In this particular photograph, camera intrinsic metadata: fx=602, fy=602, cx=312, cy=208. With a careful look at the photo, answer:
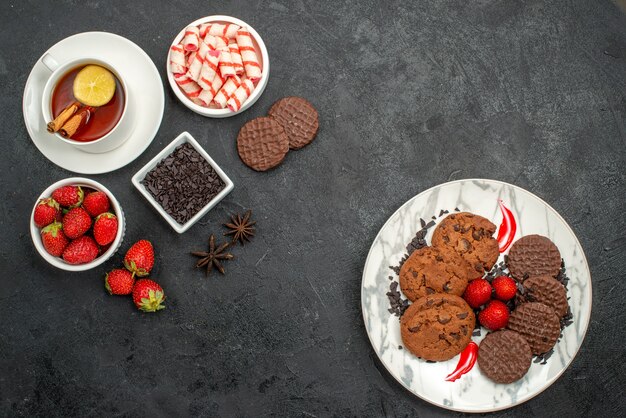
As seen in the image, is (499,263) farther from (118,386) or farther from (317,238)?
(118,386)

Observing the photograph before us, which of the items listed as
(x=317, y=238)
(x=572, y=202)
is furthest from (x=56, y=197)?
(x=572, y=202)

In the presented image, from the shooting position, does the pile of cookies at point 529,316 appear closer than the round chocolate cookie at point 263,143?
Yes

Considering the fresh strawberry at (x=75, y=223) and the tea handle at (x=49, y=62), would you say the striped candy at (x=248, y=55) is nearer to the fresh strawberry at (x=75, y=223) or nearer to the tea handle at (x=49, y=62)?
the tea handle at (x=49, y=62)

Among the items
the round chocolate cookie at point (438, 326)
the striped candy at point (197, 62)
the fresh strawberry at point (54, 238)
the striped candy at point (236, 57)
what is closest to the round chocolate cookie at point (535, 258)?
the round chocolate cookie at point (438, 326)

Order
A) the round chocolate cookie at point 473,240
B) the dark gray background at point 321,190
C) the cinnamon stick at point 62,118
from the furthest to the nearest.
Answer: the dark gray background at point 321,190
the round chocolate cookie at point 473,240
the cinnamon stick at point 62,118

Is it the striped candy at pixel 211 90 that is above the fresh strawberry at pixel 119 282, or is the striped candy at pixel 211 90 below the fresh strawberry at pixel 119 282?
above

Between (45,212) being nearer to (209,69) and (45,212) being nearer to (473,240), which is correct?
(209,69)

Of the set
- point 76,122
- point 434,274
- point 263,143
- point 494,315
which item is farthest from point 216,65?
point 494,315

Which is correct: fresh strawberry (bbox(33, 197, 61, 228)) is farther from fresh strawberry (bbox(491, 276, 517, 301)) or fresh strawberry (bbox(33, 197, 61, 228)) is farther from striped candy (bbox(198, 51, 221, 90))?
fresh strawberry (bbox(491, 276, 517, 301))
